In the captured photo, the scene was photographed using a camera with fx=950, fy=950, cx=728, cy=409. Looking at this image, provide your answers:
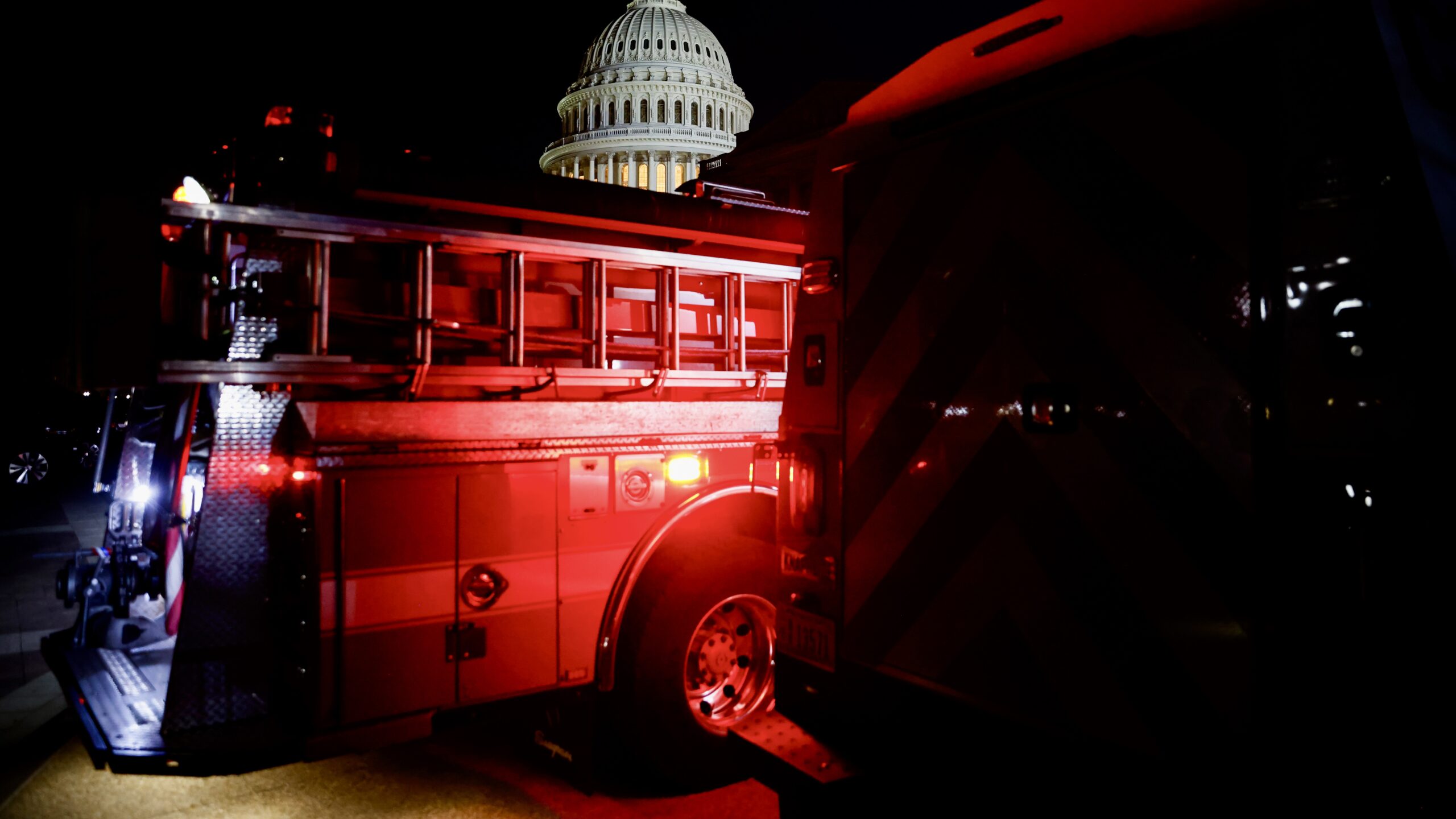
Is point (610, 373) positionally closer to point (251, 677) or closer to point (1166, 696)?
point (251, 677)

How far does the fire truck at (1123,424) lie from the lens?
5.98 ft

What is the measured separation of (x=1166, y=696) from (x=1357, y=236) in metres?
1.07

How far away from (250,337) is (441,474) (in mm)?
947

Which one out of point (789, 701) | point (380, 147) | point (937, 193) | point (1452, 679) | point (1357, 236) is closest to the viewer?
point (1452, 679)

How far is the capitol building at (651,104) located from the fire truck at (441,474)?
245 feet

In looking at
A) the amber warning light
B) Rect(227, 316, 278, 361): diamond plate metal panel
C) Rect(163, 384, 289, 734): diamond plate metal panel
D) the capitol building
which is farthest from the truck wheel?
the capitol building

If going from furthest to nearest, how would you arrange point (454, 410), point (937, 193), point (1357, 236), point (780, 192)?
1. point (780, 192)
2. point (454, 410)
3. point (937, 193)
4. point (1357, 236)

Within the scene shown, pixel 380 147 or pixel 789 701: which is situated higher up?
pixel 380 147

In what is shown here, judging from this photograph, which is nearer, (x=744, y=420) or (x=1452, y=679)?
(x=1452, y=679)

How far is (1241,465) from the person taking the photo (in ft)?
6.61

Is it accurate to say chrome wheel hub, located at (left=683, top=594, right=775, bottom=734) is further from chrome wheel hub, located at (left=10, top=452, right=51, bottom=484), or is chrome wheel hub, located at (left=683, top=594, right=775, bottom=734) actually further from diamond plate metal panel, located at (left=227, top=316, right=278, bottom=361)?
chrome wheel hub, located at (left=10, top=452, right=51, bottom=484)

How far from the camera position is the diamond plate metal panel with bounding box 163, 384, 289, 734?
3.59 metres

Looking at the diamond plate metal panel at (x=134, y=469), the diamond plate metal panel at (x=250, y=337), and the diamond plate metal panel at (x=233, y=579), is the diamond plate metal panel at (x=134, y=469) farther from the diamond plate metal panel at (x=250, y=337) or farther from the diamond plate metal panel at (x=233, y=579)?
the diamond plate metal panel at (x=250, y=337)

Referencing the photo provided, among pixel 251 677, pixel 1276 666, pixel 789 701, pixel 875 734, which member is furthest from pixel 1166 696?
pixel 251 677
